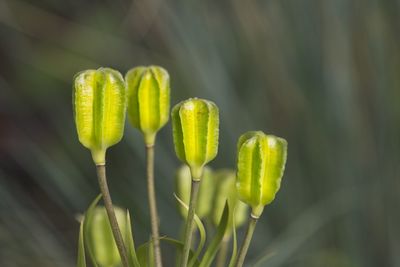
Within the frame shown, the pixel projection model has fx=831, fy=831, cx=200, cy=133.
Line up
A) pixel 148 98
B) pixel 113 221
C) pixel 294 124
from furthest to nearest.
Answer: pixel 294 124 → pixel 148 98 → pixel 113 221

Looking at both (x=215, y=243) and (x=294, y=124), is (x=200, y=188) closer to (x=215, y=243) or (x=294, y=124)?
(x=215, y=243)

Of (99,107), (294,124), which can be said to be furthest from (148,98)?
(294,124)

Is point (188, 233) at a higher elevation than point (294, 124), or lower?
lower

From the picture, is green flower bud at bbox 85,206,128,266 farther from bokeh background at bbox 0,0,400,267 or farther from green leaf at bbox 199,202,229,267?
bokeh background at bbox 0,0,400,267

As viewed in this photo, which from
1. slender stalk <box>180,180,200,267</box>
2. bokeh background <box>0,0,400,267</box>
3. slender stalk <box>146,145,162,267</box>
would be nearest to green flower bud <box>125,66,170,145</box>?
slender stalk <box>146,145,162,267</box>

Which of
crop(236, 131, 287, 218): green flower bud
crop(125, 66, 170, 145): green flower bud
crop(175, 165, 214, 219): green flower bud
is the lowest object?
crop(175, 165, 214, 219): green flower bud
